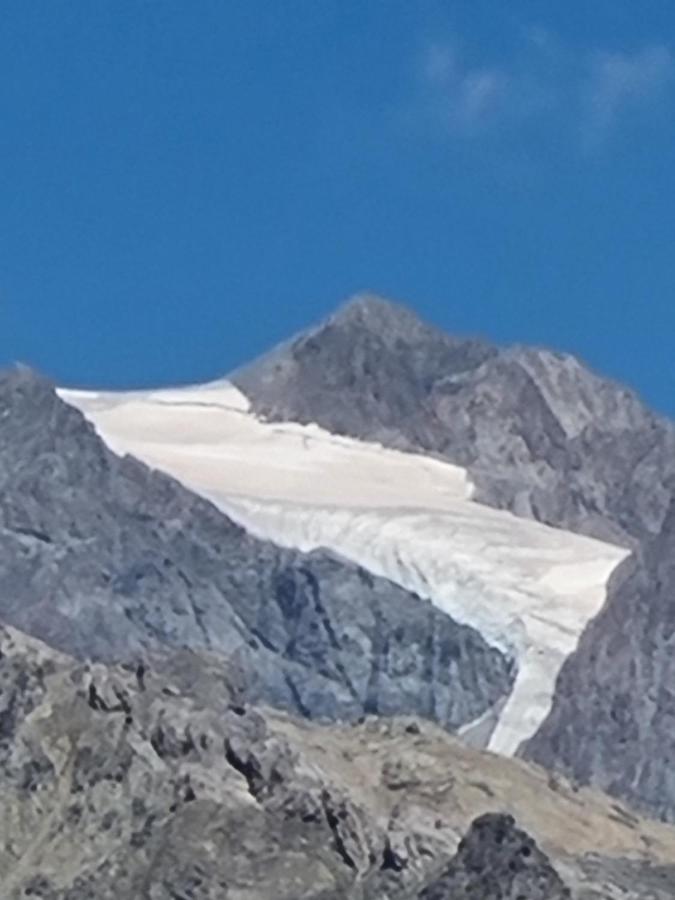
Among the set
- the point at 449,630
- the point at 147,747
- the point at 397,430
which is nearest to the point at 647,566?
the point at 449,630

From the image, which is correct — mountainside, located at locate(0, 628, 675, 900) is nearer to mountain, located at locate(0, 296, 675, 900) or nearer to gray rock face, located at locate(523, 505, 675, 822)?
mountain, located at locate(0, 296, 675, 900)

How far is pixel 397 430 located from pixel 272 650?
20276 mm

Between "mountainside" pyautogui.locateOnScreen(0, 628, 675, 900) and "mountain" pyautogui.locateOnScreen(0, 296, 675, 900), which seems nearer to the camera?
"mountainside" pyautogui.locateOnScreen(0, 628, 675, 900)

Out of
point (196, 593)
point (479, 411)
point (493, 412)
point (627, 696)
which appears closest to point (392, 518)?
point (196, 593)

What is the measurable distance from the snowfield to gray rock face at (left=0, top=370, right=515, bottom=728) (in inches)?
37.3

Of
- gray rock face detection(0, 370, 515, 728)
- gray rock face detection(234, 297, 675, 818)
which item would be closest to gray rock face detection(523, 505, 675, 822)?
gray rock face detection(0, 370, 515, 728)

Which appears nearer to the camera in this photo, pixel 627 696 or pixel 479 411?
pixel 627 696

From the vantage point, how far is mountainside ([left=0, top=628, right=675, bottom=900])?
4128 cm

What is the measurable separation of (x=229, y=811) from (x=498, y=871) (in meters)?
7.02

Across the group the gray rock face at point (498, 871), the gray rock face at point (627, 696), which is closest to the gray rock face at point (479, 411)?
the gray rock face at point (627, 696)

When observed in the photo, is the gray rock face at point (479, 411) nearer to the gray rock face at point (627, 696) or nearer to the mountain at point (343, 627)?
the mountain at point (343, 627)

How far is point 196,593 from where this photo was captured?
359 ft

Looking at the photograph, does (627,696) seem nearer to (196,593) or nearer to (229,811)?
(196,593)

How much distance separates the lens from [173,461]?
394ft
